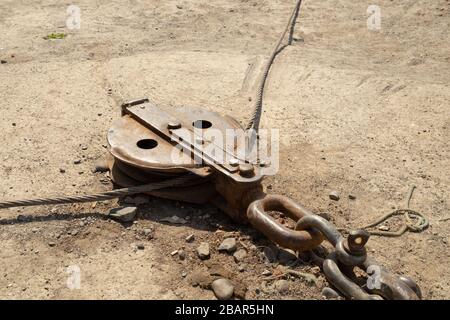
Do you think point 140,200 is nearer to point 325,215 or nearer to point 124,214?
point 124,214

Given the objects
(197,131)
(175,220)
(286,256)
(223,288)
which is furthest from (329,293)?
(197,131)

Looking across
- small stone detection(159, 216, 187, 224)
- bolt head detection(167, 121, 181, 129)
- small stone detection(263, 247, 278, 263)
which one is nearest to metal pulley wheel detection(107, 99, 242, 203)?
bolt head detection(167, 121, 181, 129)

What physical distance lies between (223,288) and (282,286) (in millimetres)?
277

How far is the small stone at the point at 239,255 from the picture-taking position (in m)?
2.51

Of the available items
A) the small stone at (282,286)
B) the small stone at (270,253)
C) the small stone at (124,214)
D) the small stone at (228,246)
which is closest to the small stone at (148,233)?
the small stone at (124,214)

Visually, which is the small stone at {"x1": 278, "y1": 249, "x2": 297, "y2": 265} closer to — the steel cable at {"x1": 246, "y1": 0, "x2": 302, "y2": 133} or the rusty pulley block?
the rusty pulley block

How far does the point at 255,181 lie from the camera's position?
2.52 m

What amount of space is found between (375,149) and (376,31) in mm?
2329

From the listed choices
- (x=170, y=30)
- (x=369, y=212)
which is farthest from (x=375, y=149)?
(x=170, y=30)

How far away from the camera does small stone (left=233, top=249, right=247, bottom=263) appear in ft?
8.25

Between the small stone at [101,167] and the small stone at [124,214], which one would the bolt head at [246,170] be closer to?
the small stone at [124,214]

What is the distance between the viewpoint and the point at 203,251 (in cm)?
254
